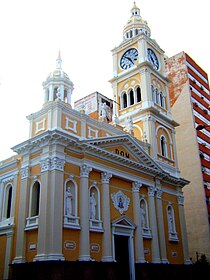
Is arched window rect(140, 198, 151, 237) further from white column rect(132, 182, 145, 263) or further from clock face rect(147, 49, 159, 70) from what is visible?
clock face rect(147, 49, 159, 70)

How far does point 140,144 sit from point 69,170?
8702 millimetres

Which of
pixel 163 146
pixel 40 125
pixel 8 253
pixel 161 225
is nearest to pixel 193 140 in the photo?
pixel 163 146

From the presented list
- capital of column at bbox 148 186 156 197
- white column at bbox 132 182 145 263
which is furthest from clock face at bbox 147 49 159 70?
white column at bbox 132 182 145 263

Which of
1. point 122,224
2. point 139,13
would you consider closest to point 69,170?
point 122,224

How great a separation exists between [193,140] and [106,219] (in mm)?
23523

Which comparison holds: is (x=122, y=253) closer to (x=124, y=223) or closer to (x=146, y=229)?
(x=124, y=223)

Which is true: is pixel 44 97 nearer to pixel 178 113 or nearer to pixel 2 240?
pixel 2 240

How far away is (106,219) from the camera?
2305cm

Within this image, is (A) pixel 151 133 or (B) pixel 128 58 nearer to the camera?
(A) pixel 151 133

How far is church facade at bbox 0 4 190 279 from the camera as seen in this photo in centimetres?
2077

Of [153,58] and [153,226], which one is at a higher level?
[153,58]

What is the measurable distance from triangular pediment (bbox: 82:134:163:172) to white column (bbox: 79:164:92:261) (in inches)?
82.0

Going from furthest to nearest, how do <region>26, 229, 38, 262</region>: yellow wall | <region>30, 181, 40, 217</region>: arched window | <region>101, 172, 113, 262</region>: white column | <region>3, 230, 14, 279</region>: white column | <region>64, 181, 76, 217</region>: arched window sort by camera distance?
1. <region>101, 172, 113, 262</region>: white column
2. <region>30, 181, 40, 217</region>: arched window
3. <region>3, 230, 14, 279</region>: white column
4. <region>64, 181, 76, 217</region>: arched window
5. <region>26, 229, 38, 262</region>: yellow wall

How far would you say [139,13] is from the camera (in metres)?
39.7
